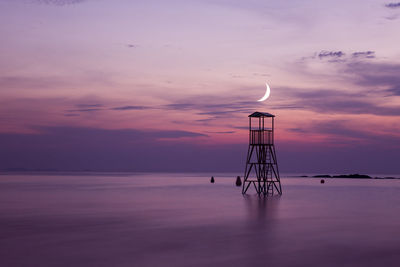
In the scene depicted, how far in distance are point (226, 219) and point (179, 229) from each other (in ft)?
15.9

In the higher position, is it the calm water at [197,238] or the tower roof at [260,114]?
the tower roof at [260,114]

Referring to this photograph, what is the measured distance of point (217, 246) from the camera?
656 inches

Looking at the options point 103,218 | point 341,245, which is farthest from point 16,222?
point 341,245

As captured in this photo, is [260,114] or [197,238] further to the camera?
[260,114]

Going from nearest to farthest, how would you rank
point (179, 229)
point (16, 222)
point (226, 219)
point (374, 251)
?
point (374, 251)
point (179, 229)
point (16, 222)
point (226, 219)

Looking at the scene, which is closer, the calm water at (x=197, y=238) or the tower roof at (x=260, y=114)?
the calm water at (x=197, y=238)

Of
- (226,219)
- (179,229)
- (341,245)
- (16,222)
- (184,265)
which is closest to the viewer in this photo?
(184,265)

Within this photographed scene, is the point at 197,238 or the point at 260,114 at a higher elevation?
the point at 260,114

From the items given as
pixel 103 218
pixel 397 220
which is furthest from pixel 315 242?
pixel 103 218

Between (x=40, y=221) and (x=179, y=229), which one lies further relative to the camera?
(x=40, y=221)

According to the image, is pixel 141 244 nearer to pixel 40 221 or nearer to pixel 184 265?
pixel 184 265

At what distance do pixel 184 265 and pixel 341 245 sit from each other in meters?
6.70

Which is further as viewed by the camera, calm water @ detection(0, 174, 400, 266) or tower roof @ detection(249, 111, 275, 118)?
tower roof @ detection(249, 111, 275, 118)

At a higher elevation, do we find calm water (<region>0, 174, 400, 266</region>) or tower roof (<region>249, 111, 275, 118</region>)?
tower roof (<region>249, 111, 275, 118</region>)
